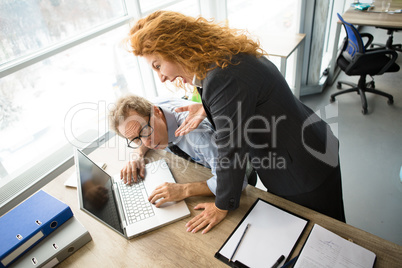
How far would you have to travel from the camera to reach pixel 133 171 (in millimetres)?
1600

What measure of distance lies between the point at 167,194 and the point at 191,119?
39cm

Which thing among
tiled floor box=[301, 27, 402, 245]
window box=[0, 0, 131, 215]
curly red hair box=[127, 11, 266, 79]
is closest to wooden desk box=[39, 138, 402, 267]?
curly red hair box=[127, 11, 266, 79]

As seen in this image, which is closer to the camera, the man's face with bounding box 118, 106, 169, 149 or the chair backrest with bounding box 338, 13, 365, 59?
the man's face with bounding box 118, 106, 169, 149

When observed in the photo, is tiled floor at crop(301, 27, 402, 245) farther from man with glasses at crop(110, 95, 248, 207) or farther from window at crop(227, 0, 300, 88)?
man with glasses at crop(110, 95, 248, 207)

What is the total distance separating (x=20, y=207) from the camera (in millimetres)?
1340

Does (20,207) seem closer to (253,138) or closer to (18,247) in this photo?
(18,247)

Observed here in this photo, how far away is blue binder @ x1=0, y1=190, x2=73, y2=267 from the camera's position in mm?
1175

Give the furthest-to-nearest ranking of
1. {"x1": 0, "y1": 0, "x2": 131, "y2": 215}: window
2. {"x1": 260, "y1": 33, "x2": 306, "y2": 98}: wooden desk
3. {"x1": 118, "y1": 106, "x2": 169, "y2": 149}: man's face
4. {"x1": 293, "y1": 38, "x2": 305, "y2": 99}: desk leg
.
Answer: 1. {"x1": 293, "y1": 38, "x2": 305, "y2": 99}: desk leg
2. {"x1": 260, "y1": 33, "x2": 306, "y2": 98}: wooden desk
3. {"x1": 0, "y1": 0, "x2": 131, "y2": 215}: window
4. {"x1": 118, "y1": 106, "x2": 169, "y2": 149}: man's face

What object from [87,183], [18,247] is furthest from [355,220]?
[18,247]

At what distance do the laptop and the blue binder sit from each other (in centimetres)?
18

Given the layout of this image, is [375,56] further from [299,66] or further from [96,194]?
[96,194]

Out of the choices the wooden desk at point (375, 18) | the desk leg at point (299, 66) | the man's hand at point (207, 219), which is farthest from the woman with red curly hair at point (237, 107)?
the wooden desk at point (375, 18)

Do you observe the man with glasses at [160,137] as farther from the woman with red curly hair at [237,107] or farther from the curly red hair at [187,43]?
the curly red hair at [187,43]

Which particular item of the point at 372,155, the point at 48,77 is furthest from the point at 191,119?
the point at 372,155
